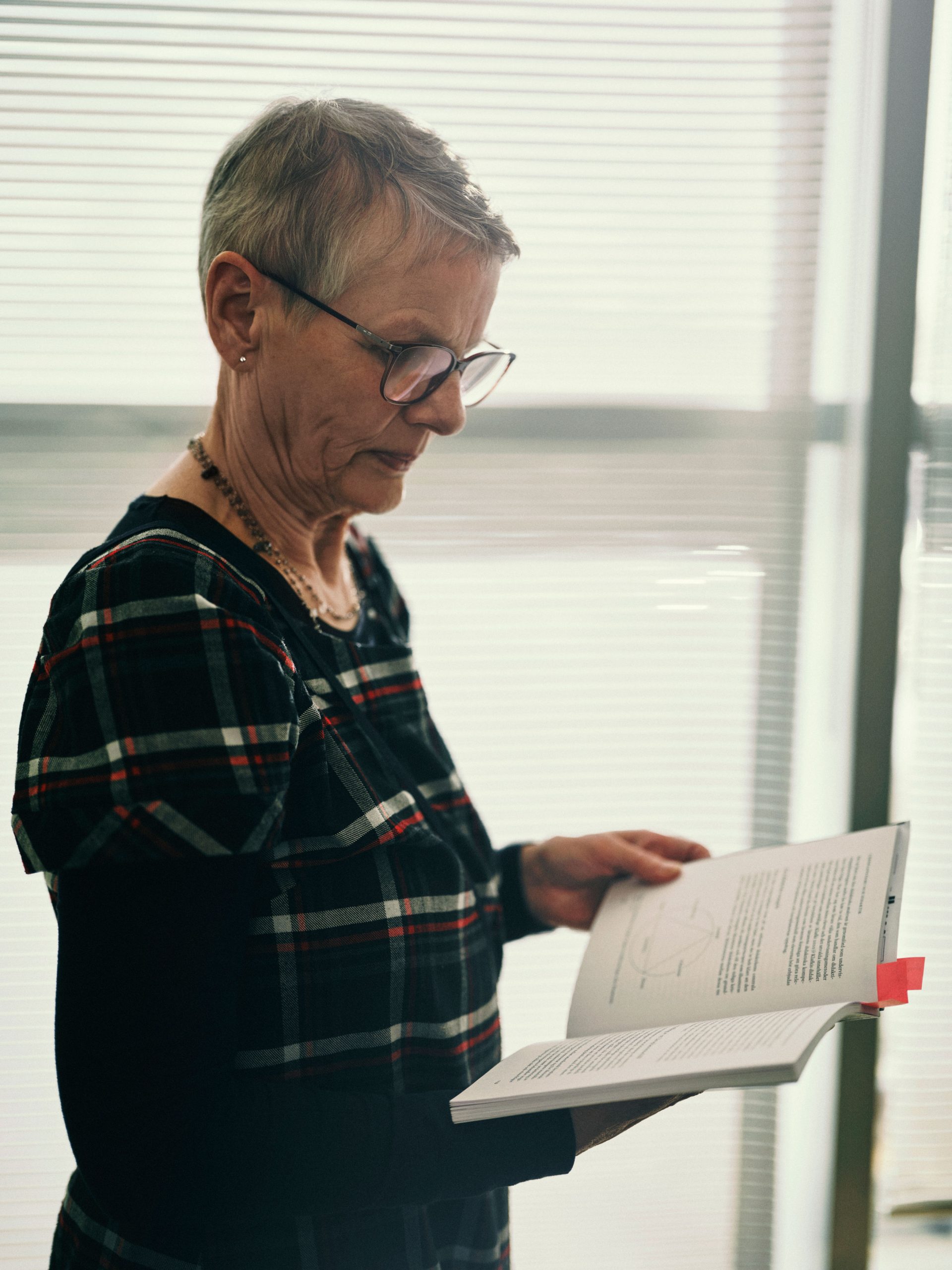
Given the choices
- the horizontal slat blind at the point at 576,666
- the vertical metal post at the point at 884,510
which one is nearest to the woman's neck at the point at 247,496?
the horizontal slat blind at the point at 576,666

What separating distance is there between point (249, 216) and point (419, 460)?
1.89ft

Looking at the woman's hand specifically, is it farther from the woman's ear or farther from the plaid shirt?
the woman's ear

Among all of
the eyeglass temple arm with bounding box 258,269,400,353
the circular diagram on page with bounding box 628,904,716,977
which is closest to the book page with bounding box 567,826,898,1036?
the circular diagram on page with bounding box 628,904,716,977

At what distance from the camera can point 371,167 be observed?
74cm

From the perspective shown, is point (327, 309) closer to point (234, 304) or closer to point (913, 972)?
point (234, 304)

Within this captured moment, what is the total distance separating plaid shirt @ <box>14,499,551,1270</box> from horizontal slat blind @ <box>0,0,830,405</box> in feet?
1.89

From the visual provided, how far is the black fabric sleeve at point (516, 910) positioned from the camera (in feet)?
3.54

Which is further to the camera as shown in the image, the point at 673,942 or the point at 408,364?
the point at 673,942

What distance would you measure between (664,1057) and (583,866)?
1.34 ft

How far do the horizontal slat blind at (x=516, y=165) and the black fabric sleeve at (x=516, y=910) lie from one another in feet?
2.17

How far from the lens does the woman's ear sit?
0.74 m

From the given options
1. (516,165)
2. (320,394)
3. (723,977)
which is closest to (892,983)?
(723,977)

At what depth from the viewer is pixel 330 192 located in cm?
73

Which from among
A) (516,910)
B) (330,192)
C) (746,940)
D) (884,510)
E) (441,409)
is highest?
(330,192)
